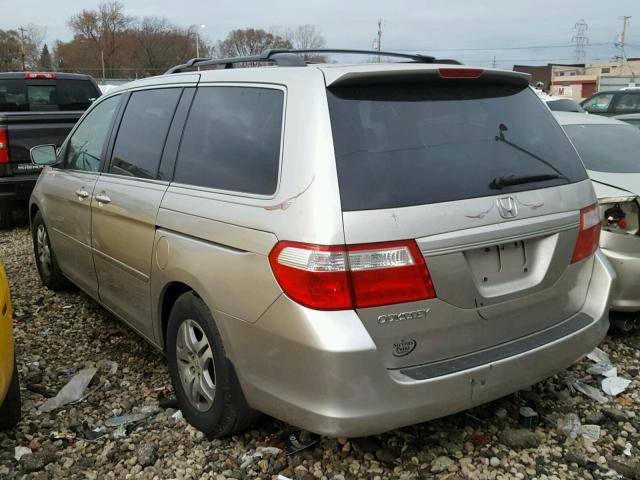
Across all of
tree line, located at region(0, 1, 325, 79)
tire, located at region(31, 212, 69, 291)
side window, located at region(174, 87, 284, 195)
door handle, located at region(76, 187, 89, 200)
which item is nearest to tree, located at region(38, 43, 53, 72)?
tree line, located at region(0, 1, 325, 79)

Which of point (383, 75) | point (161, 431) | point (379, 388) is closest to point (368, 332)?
point (379, 388)

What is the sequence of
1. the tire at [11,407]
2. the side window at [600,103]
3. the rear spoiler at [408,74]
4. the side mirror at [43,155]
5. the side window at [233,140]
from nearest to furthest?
the rear spoiler at [408,74]
the side window at [233,140]
the tire at [11,407]
the side mirror at [43,155]
the side window at [600,103]

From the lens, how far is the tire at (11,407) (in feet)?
10.0

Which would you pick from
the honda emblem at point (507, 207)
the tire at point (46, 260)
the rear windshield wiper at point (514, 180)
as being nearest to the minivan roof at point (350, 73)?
the rear windshield wiper at point (514, 180)

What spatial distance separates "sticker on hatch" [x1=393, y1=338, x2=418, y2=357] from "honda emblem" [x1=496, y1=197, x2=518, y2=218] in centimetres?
67

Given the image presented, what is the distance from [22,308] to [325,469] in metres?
3.43

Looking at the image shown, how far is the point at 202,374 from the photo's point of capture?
2.96m

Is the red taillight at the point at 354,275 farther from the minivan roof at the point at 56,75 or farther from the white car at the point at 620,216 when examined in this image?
the minivan roof at the point at 56,75

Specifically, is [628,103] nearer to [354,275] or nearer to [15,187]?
[15,187]

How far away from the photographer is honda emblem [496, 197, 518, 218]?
2553 millimetres

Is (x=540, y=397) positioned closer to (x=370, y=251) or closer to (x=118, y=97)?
(x=370, y=251)

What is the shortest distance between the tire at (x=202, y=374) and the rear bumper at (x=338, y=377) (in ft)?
0.41

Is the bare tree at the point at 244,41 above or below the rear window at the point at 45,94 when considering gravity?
above

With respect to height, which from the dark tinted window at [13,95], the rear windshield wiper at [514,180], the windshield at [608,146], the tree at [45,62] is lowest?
the windshield at [608,146]
